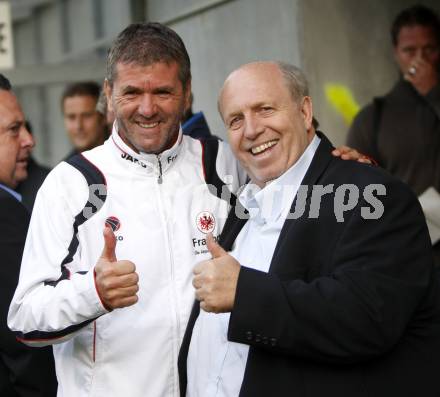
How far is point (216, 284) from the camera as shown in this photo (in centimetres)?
297

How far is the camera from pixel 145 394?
135 inches

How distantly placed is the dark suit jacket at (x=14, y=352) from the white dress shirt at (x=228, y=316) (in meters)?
0.70

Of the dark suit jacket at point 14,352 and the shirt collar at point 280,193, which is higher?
the shirt collar at point 280,193

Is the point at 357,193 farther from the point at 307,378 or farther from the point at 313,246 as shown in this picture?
the point at 307,378

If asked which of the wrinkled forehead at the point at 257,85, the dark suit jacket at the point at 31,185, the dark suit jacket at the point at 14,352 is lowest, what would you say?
the dark suit jacket at the point at 14,352

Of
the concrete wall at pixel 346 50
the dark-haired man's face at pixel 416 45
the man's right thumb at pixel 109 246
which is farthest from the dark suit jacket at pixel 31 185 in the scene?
the man's right thumb at pixel 109 246

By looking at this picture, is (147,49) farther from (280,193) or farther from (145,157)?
(280,193)

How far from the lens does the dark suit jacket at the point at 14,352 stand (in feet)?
12.4

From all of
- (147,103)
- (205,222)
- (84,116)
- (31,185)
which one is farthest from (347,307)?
(84,116)

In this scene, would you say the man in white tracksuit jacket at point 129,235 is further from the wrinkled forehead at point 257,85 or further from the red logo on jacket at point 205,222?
the wrinkled forehead at point 257,85

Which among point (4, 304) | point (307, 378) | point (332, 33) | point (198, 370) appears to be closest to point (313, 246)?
point (307, 378)

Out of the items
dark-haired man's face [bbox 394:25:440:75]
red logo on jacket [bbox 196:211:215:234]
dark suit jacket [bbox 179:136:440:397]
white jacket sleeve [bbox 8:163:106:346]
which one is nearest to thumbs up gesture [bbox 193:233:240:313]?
dark suit jacket [bbox 179:136:440:397]

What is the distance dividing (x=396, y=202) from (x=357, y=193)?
13 centimetres

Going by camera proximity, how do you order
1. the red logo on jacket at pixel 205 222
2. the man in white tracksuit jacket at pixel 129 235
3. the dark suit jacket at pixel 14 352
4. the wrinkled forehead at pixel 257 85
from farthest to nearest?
1. the dark suit jacket at pixel 14 352
2. the red logo on jacket at pixel 205 222
3. the wrinkled forehead at pixel 257 85
4. the man in white tracksuit jacket at pixel 129 235
